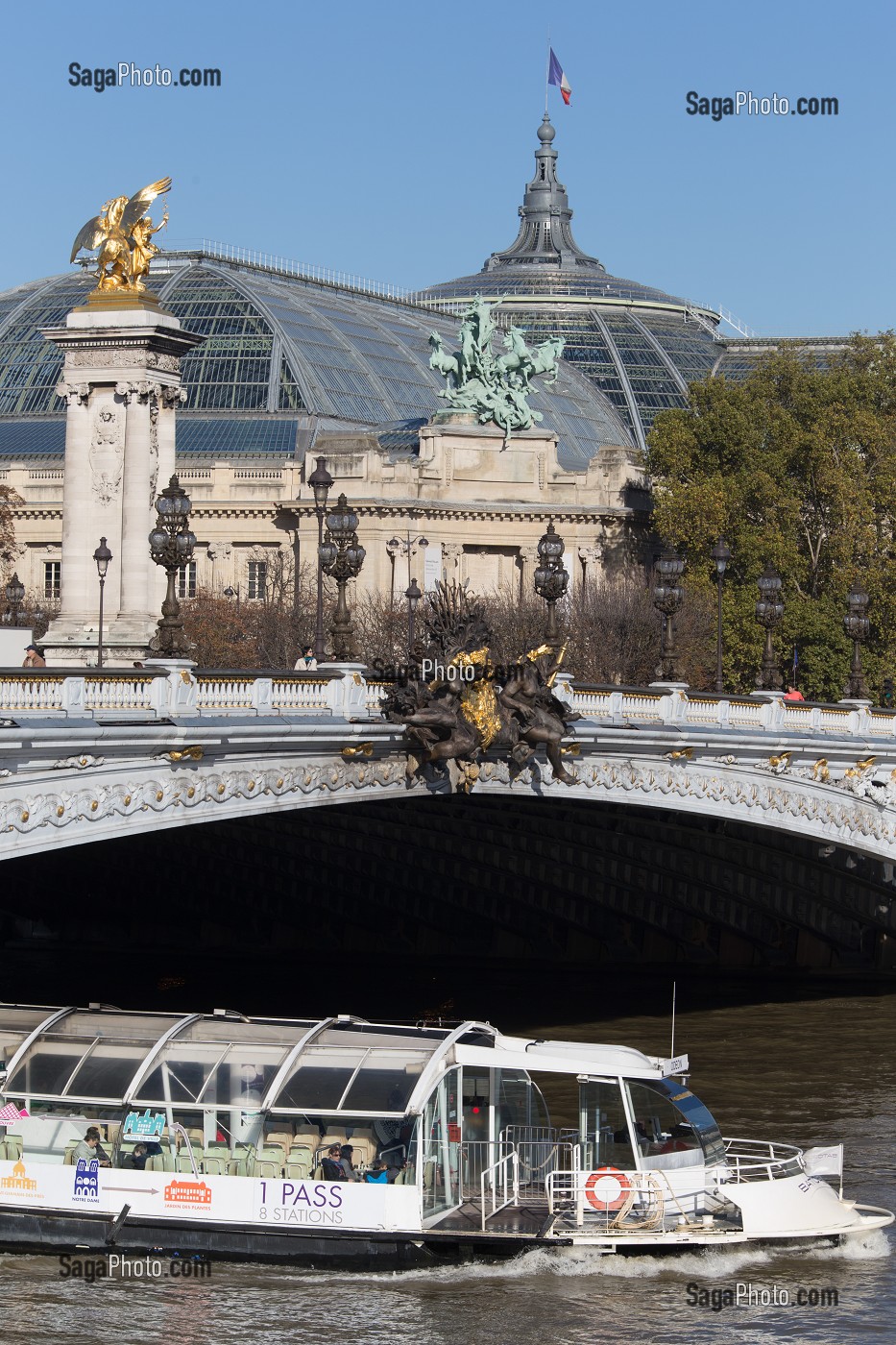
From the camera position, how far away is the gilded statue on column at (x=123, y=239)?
6162 cm

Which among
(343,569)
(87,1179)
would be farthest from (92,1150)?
(343,569)

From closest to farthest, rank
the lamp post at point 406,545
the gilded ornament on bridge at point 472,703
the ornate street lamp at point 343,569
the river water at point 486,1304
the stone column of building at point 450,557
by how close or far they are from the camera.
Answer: the river water at point 486,1304, the gilded ornament on bridge at point 472,703, the ornate street lamp at point 343,569, the lamp post at point 406,545, the stone column of building at point 450,557

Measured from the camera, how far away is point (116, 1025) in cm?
3641

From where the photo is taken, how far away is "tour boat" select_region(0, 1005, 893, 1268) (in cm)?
3491

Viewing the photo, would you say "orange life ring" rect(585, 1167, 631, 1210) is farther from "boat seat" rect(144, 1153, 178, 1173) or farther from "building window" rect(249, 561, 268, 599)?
"building window" rect(249, 561, 268, 599)

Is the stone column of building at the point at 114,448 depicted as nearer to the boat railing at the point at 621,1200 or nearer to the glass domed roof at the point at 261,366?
the boat railing at the point at 621,1200

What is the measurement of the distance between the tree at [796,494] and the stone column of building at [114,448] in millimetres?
35879

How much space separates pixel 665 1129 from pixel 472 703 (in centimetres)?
1023

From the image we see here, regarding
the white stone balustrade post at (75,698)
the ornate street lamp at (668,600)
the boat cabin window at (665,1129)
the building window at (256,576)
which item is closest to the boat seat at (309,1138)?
the boat cabin window at (665,1129)

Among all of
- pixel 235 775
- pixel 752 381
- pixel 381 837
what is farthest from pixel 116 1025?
pixel 752 381

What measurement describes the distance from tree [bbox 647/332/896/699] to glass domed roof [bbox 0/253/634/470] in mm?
23105

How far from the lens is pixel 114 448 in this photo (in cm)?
6253

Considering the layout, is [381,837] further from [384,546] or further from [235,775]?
[384,546]

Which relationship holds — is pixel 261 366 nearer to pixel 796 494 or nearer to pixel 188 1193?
pixel 796 494
